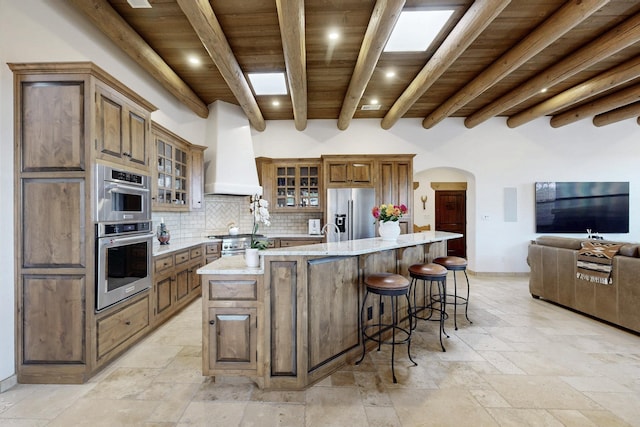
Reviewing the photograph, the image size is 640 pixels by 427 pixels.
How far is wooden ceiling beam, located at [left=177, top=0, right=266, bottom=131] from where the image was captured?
2.28 m

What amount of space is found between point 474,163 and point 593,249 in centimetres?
286

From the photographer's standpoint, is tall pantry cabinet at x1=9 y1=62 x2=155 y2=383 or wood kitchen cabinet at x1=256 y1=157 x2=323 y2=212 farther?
wood kitchen cabinet at x1=256 y1=157 x2=323 y2=212

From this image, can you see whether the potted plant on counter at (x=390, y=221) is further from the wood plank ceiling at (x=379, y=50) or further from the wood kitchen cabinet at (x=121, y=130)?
the wood kitchen cabinet at (x=121, y=130)

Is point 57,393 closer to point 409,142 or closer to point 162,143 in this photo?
point 162,143

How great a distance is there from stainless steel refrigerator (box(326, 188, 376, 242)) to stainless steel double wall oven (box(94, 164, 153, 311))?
3.04 meters

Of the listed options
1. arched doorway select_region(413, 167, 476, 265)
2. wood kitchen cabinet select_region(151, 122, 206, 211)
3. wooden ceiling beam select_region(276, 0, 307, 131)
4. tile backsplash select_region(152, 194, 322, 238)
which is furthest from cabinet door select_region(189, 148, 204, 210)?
arched doorway select_region(413, 167, 476, 265)

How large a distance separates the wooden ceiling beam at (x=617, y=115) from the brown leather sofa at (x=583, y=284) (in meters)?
2.99

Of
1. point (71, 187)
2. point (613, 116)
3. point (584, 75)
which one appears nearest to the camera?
point (71, 187)

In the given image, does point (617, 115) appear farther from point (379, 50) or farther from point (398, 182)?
point (379, 50)

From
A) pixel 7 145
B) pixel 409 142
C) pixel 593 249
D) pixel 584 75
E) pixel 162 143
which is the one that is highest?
pixel 584 75

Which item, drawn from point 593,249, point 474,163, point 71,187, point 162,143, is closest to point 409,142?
point 474,163

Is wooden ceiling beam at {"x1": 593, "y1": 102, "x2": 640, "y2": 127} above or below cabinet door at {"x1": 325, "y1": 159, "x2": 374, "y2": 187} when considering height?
above

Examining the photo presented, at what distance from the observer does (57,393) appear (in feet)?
6.63

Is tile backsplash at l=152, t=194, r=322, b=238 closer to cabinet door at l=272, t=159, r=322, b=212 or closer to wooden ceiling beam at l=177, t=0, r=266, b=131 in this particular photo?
cabinet door at l=272, t=159, r=322, b=212
